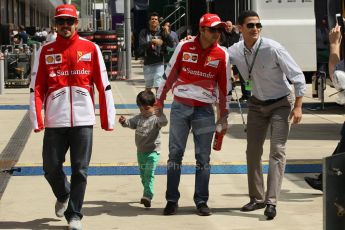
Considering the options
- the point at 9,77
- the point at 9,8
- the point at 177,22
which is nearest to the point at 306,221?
the point at 9,77

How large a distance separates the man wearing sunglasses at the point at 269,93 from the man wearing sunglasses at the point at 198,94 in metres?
0.22

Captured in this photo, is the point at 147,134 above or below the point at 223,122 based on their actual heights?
below

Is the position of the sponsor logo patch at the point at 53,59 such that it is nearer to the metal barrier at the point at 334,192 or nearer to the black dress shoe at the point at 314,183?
the black dress shoe at the point at 314,183

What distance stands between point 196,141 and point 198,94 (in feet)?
1.46

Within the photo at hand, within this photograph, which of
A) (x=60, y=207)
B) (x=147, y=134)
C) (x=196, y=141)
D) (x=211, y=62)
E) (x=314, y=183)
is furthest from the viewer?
(x=314, y=183)

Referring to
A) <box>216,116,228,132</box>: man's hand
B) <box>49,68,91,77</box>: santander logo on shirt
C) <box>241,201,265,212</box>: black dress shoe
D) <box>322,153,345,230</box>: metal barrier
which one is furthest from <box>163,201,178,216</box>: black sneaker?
<box>322,153,345,230</box>: metal barrier

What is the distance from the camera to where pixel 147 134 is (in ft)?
27.5

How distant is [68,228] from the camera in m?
7.40

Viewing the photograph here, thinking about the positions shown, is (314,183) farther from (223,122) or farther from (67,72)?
(67,72)

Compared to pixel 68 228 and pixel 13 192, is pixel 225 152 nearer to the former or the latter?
pixel 13 192

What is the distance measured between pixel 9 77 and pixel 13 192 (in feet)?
54.8

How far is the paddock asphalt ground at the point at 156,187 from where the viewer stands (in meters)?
7.71

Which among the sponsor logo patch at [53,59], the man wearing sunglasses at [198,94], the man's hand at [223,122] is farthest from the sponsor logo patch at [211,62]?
the sponsor logo patch at [53,59]

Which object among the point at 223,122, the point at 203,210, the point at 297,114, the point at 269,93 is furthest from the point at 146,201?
the point at 297,114
